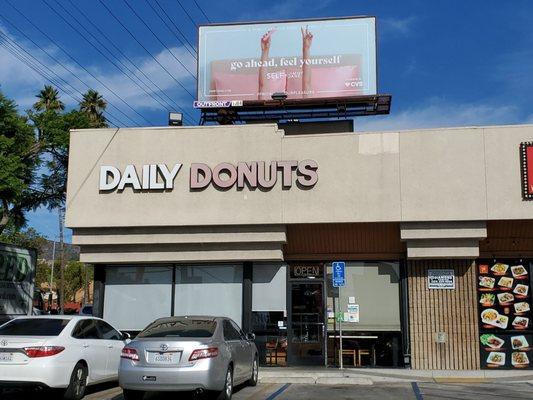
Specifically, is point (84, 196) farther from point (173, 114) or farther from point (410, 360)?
point (410, 360)

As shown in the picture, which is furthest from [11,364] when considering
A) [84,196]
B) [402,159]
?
[402,159]

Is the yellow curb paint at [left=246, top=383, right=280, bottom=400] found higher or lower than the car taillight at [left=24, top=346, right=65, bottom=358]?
lower

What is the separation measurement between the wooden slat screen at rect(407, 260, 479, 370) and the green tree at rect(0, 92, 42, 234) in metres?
12.8

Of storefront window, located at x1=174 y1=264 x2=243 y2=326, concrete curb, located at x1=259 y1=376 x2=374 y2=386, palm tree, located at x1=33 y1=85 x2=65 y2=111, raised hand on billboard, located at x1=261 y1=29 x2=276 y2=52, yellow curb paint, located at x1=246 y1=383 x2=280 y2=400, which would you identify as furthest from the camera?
palm tree, located at x1=33 y1=85 x2=65 y2=111

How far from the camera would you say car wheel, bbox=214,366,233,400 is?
10680 millimetres

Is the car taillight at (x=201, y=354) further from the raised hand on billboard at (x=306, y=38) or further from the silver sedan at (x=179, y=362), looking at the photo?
the raised hand on billboard at (x=306, y=38)

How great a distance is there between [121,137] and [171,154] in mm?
1567

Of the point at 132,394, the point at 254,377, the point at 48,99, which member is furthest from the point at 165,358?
the point at 48,99

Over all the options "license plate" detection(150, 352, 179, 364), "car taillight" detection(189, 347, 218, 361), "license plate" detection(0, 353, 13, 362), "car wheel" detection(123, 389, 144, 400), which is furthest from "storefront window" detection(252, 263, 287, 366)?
"license plate" detection(0, 353, 13, 362)

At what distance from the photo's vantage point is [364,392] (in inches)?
502

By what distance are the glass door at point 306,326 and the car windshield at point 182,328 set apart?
20.0 ft

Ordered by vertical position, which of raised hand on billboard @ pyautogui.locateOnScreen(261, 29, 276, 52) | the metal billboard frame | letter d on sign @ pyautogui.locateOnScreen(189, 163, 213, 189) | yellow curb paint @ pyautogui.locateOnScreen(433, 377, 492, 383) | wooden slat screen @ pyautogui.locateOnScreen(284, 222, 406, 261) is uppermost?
raised hand on billboard @ pyautogui.locateOnScreen(261, 29, 276, 52)

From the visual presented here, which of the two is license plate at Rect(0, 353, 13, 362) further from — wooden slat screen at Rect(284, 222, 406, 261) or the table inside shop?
the table inside shop

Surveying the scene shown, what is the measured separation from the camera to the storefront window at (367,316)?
17016 mm
